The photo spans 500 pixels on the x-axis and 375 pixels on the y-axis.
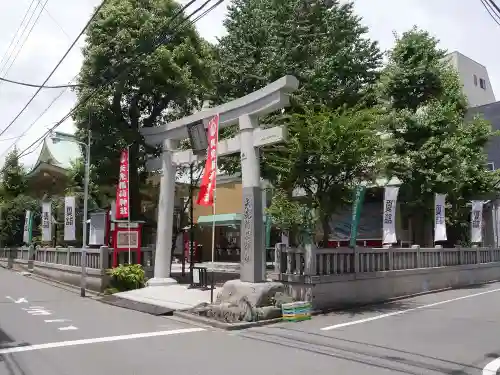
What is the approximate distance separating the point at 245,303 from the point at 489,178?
15699 millimetres

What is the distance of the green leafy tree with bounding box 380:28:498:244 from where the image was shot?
1959 centimetres

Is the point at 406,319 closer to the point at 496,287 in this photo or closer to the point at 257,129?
the point at 257,129

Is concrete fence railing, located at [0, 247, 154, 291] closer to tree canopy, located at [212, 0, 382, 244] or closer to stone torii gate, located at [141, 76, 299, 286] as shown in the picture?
stone torii gate, located at [141, 76, 299, 286]

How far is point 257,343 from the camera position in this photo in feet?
31.5

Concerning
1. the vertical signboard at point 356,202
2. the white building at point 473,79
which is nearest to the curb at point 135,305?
the vertical signboard at point 356,202

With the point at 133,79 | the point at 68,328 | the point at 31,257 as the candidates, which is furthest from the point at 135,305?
the point at 31,257

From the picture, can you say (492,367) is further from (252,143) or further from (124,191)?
(124,191)

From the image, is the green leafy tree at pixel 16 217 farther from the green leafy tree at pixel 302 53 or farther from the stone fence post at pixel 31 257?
the green leafy tree at pixel 302 53

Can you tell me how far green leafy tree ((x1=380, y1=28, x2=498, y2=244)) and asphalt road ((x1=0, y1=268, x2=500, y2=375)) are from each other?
6.52 m

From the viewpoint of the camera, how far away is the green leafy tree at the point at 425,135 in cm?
1959

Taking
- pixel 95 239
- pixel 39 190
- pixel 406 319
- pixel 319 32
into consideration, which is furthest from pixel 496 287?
pixel 39 190

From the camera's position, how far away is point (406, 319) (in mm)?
12219

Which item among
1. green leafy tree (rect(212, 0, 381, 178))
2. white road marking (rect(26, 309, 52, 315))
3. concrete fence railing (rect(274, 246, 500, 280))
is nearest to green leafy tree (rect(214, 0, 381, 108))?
green leafy tree (rect(212, 0, 381, 178))

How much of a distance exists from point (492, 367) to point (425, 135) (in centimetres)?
1408
